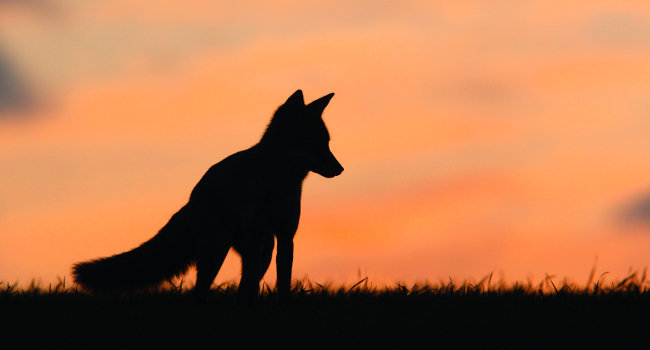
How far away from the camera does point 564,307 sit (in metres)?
6.97

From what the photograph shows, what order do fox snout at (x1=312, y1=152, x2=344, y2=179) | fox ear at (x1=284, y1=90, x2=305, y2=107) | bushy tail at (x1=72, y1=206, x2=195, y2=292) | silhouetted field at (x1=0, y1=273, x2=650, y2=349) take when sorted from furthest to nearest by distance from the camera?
bushy tail at (x1=72, y1=206, x2=195, y2=292), fox snout at (x1=312, y1=152, x2=344, y2=179), fox ear at (x1=284, y1=90, x2=305, y2=107), silhouetted field at (x1=0, y1=273, x2=650, y2=349)

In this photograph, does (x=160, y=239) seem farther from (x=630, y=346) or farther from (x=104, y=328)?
(x=630, y=346)

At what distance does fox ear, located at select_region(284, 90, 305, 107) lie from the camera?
22.5 ft

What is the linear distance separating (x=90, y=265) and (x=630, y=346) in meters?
4.62

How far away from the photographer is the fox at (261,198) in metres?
6.95

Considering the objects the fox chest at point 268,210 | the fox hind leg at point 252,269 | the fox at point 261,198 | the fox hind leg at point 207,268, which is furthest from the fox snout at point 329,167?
the fox hind leg at point 207,268

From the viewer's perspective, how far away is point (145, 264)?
764 centimetres

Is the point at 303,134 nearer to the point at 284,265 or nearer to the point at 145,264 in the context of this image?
the point at 284,265

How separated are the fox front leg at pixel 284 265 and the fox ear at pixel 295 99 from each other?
1092mm

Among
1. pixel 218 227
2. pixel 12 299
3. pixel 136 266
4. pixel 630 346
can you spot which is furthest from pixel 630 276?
pixel 12 299

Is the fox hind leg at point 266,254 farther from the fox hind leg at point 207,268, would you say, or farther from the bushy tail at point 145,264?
the bushy tail at point 145,264

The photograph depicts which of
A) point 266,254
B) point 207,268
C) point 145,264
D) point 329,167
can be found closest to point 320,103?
point 329,167

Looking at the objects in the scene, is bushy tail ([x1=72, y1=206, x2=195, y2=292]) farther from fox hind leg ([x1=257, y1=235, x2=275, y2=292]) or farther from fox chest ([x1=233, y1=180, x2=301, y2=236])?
fox chest ([x1=233, y1=180, x2=301, y2=236])

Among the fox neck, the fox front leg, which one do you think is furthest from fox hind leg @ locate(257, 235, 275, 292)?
the fox neck
